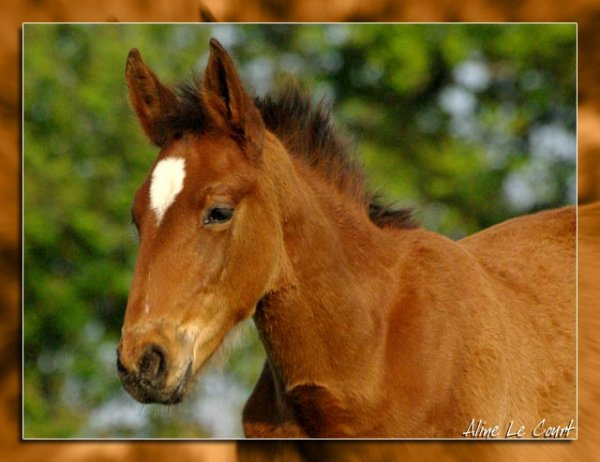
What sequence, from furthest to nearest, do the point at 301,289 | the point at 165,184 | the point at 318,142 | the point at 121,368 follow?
the point at 318,142 → the point at 301,289 → the point at 165,184 → the point at 121,368

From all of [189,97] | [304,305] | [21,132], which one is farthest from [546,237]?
[21,132]

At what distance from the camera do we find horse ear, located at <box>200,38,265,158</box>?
2.89m

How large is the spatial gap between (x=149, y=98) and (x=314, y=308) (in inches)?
39.6

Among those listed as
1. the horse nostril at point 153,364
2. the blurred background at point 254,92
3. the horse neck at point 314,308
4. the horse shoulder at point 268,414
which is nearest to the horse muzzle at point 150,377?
the horse nostril at point 153,364

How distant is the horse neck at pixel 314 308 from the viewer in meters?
2.98

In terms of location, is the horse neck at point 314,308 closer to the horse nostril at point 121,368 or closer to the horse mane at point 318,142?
the horse mane at point 318,142

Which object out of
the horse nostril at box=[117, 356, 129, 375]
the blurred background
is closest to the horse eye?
the horse nostril at box=[117, 356, 129, 375]

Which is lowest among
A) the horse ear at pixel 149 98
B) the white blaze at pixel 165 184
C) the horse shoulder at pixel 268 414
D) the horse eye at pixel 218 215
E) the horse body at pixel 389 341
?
the horse shoulder at pixel 268 414

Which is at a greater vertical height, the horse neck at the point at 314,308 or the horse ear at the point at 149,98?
the horse ear at the point at 149,98

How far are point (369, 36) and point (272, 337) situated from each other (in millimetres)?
1593

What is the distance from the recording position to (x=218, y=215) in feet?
9.37

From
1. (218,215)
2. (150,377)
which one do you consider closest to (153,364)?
(150,377)

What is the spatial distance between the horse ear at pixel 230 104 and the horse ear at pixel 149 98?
0.20 metres

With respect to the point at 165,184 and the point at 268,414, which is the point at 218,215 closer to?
the point at 165,184
